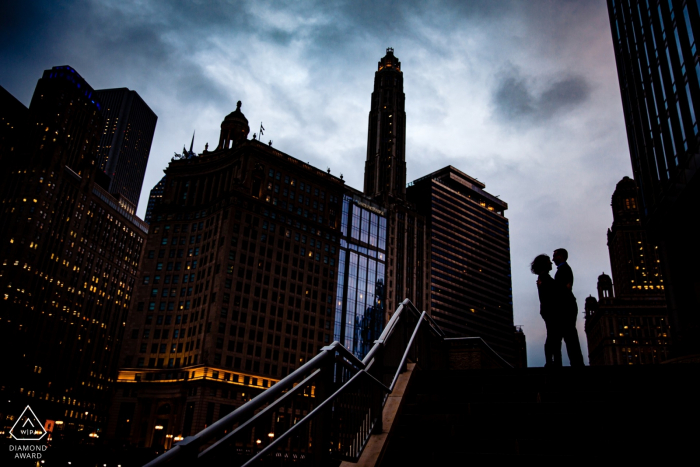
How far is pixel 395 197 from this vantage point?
119 m

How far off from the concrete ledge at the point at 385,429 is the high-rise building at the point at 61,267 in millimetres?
105421

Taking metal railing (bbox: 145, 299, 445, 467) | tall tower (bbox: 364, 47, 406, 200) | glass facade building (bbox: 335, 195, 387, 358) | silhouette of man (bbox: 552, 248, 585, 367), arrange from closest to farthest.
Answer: metal railing (bbox: 145, 299, 445, 467) < silhouette of man (bbox: 552, 248, 585, 367) < glass facade building (bbox: 335, 195, 387, 358) < tall tower (bbox: 364, 47, 406, 200)

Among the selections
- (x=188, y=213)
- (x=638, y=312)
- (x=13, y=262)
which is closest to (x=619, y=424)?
(x=188, y=213)

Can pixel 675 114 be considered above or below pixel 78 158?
below

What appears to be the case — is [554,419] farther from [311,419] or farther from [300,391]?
[300,391]

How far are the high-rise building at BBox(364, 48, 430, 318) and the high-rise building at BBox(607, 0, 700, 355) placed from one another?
245 feet

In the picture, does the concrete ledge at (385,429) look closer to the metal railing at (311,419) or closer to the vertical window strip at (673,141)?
the metal railing at (311,419)

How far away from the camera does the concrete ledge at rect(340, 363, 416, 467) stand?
6484mm

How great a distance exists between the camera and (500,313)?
158 m

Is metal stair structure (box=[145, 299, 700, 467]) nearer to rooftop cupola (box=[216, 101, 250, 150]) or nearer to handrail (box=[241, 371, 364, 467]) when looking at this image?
handrail (box=[241, 371, 364, 467])

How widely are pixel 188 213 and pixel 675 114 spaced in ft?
252

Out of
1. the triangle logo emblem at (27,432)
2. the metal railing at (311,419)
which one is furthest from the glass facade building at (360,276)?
the metal railing at (311,419)

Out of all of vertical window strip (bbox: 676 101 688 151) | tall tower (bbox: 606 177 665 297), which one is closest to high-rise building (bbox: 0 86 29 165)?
vertical window strip (bbox: 676 101 688 151)

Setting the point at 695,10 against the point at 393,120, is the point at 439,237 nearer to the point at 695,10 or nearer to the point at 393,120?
the point at 393,120
